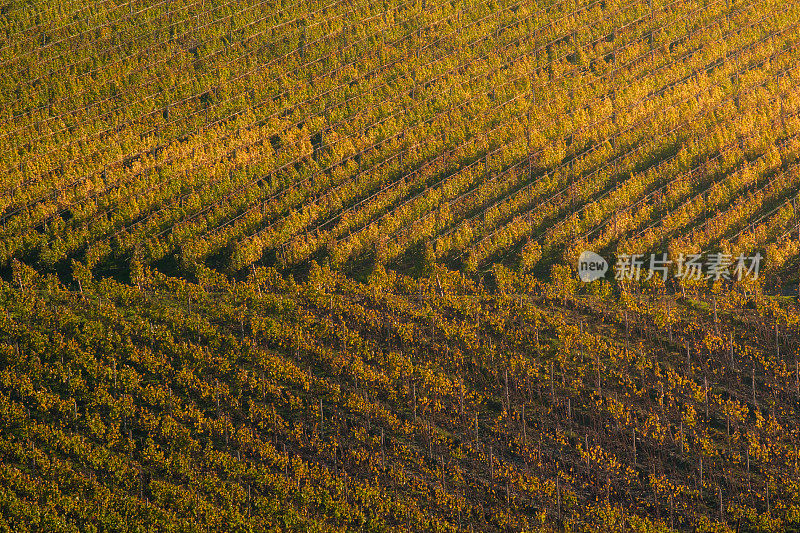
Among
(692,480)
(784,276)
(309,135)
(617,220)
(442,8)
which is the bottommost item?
(692,480)

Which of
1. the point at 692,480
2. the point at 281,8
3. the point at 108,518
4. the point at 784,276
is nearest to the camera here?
the point at 108,518

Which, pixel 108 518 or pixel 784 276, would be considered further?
pixel 784 276

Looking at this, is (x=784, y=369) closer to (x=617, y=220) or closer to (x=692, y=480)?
(x=692, y=480)

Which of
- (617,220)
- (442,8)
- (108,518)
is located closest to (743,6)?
(442,8)

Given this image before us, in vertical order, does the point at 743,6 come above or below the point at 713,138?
above

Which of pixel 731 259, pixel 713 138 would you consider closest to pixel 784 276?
pixel 731 259

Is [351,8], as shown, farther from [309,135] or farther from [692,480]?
[692,480]

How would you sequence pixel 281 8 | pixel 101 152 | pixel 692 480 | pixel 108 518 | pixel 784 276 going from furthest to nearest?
pixel 281 8, pixel 101 152, pixel 784 276, pixel 692 480, pixel 108 518
